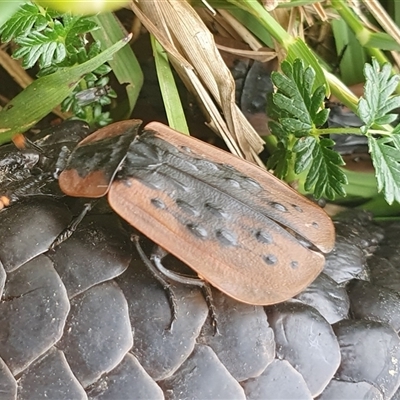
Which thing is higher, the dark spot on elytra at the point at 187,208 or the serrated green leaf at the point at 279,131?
the dark spot on elytra at the point at 187,208

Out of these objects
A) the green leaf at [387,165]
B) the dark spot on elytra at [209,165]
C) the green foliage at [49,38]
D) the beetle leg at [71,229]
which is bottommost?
the green leaf at [387,165]

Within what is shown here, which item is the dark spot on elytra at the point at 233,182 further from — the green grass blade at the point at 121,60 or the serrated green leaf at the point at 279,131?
the green grass blade at the point at 121,60

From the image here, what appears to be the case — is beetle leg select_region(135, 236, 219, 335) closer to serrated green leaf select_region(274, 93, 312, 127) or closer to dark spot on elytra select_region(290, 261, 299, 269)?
dark spot on elytra select_region(290, 261, 299, 269)

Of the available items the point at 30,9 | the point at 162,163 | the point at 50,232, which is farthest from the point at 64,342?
the point at 30,9

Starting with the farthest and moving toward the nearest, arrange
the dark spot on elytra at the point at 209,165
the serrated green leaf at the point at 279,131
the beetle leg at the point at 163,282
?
the serrated green leaf at the point at 279,131 → the dark spot on elytra at the point at 209,165 → the beetle leg at the point at 163,282

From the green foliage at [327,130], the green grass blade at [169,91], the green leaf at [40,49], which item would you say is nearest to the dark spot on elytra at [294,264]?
the green foliage at [327,130]
